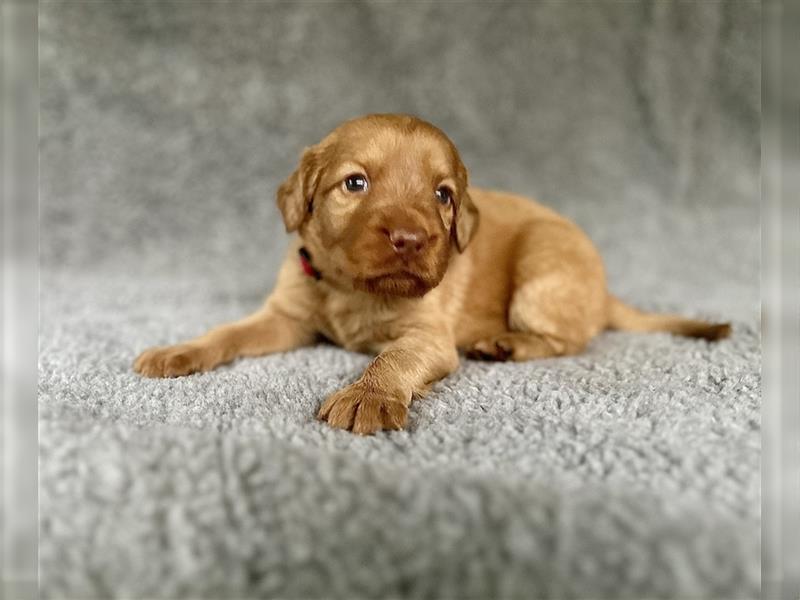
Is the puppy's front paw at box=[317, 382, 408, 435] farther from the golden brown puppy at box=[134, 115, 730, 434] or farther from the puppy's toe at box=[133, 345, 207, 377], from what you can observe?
the puppy's toe at box=[133, 345, 207, 377]

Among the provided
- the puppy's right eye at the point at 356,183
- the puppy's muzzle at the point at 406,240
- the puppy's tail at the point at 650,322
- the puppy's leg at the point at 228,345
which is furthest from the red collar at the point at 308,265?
the puppy's tail at the point at 650,322

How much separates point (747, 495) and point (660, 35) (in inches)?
149

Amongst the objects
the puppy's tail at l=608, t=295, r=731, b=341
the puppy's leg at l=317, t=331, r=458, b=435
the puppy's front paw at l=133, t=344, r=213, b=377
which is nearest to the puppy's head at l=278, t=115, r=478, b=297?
the puppy's leg at l=317, t=331, r=458, b=435

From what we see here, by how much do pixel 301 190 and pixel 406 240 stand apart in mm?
633

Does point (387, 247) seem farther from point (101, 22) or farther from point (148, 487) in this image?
point (101, 22)

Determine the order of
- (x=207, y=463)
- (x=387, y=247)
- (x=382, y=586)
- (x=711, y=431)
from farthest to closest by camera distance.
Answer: (x=387, y=247) < (x=711, y=431) < (x=207, y=463) < (x=382, y=586)

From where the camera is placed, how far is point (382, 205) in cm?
237

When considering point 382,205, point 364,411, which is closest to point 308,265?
point 382,205

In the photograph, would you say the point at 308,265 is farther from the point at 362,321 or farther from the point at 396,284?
the point at 396,284

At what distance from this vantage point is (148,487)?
147 centimetres

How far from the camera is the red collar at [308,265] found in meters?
2.84

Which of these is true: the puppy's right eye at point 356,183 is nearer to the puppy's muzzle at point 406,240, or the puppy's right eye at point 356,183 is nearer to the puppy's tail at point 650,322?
the puppy's muzzle at point 406,240

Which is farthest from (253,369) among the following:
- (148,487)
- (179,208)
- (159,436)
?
(179,208)

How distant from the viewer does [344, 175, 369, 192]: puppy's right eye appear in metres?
2.49
